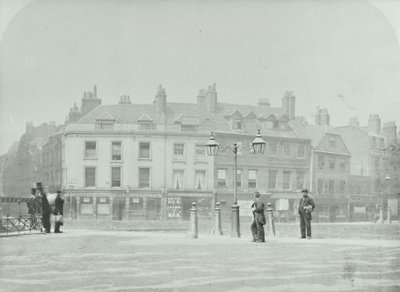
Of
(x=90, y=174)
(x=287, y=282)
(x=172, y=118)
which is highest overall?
(x=172, y=118)

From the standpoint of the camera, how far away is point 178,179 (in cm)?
3011

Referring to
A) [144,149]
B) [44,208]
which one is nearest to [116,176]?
[144,149]

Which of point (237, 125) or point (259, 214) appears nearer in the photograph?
point (259, 214)

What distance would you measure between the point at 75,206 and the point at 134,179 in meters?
3.72

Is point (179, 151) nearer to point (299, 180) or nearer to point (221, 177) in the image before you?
point (221, 177)

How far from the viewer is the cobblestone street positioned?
27.6 feet

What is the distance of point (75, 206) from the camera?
103 feet

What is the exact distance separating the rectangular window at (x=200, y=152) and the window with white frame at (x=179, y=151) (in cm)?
76

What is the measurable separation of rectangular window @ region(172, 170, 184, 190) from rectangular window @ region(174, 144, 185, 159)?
0.85 meters

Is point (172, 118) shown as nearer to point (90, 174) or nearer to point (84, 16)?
point (90, 174)

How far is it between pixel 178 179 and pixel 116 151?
417 centimetres

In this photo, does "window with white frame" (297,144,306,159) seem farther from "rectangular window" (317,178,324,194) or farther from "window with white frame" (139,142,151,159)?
"window with white frame" (139,142,151,159)

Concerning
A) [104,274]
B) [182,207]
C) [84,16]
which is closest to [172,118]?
[182,207]

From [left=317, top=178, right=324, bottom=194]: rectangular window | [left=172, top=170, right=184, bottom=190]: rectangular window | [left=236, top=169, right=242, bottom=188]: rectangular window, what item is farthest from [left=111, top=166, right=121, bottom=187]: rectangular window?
[left=317, top=178, right=324, bottom=194]: rectangular window
